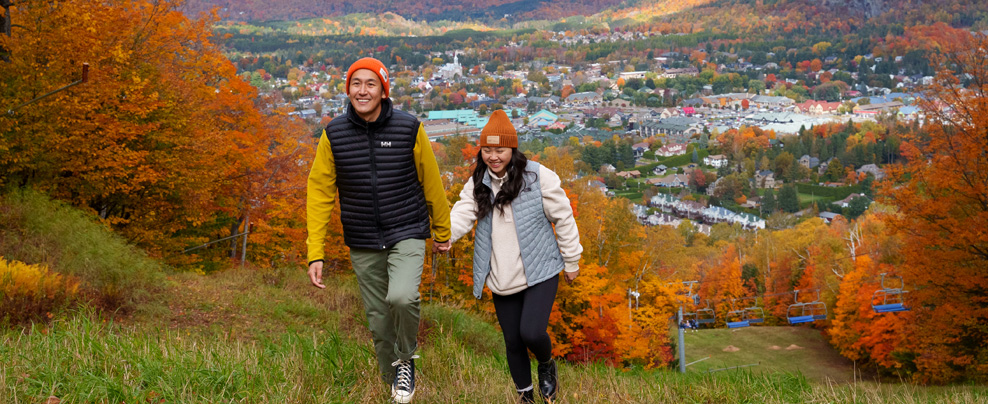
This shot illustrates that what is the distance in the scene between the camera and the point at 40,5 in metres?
12.6

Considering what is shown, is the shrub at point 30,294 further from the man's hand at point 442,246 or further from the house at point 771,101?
the house at point 771,101

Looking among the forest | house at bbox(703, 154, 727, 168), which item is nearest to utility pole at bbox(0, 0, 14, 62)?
the forest

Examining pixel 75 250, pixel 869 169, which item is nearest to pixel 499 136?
pixel 75 250

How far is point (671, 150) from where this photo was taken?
132 metres

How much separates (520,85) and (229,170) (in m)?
169

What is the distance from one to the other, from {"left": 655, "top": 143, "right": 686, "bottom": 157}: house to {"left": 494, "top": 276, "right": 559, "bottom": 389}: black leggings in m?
129

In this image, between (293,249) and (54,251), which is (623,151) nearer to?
(293,249)

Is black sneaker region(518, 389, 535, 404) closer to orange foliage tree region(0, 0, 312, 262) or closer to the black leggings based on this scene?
the black leggings

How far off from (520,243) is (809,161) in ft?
418

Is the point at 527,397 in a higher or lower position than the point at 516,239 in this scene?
lower

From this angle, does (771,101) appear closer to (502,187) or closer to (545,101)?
(545,101)

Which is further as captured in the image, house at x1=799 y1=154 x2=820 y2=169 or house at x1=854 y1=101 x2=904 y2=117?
house at x1=854 y1=101 x2=904 y2=117

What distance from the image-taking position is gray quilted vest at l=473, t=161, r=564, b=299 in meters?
3.45

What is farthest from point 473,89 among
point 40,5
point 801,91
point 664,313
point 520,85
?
point 40,5
